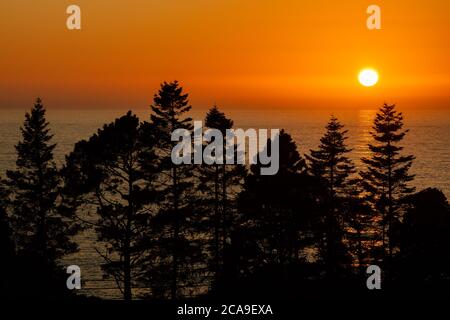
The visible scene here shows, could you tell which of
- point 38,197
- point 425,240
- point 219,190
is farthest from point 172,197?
point 425,240

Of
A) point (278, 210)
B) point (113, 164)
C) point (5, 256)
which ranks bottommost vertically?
point (5, 256)

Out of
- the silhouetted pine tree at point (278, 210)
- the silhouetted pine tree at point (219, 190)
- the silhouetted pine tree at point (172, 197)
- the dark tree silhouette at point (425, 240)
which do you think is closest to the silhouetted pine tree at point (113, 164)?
the silhouetted pine tree at point (172, 197)

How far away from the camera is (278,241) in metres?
33.6

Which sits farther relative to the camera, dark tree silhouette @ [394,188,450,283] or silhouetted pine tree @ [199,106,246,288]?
dark tree silhouette @ [394,188,450,283]

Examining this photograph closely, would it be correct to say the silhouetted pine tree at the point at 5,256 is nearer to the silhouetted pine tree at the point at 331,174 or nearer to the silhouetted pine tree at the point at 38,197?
the silhouetted pine tree at the point at 38,197

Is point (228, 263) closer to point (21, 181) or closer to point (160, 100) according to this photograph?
point (160, 100)

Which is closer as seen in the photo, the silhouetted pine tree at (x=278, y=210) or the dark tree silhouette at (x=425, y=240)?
the silhouetted pine tree at (x=278, y=210)

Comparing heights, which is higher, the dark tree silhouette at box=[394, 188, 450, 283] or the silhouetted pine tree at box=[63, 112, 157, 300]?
the silhouetted pine tree at box=[63, 112, 157, 300]

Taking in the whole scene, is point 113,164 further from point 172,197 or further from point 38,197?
point 38,197

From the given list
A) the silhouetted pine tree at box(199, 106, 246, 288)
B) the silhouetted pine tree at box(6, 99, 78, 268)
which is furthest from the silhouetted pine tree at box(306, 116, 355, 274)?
the silhouetted pine tree at box(6, 99, 78, 268)

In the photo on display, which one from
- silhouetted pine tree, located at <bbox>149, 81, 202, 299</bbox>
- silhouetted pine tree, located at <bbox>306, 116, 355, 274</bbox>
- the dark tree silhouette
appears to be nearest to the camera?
silhouetted pine tree, located at <bbox>149, 81, 202, 299</bbox>

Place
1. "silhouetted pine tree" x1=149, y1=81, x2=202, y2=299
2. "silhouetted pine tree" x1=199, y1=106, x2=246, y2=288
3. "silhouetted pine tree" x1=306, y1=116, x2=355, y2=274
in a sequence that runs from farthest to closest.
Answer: "silhouetted pine tree" x1=306, y1=116, x2=355, y2=274 → "silhouetted pine tree" x1=199, y1=106, x2=246, y2=288 → "silhouetted pine tree" x1=149, y1=81, x2=202, y2=299

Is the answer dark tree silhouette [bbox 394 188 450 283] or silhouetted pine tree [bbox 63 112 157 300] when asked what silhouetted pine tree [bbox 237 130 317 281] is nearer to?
silhouetted pine tree [bbox 63 112 157 300]
